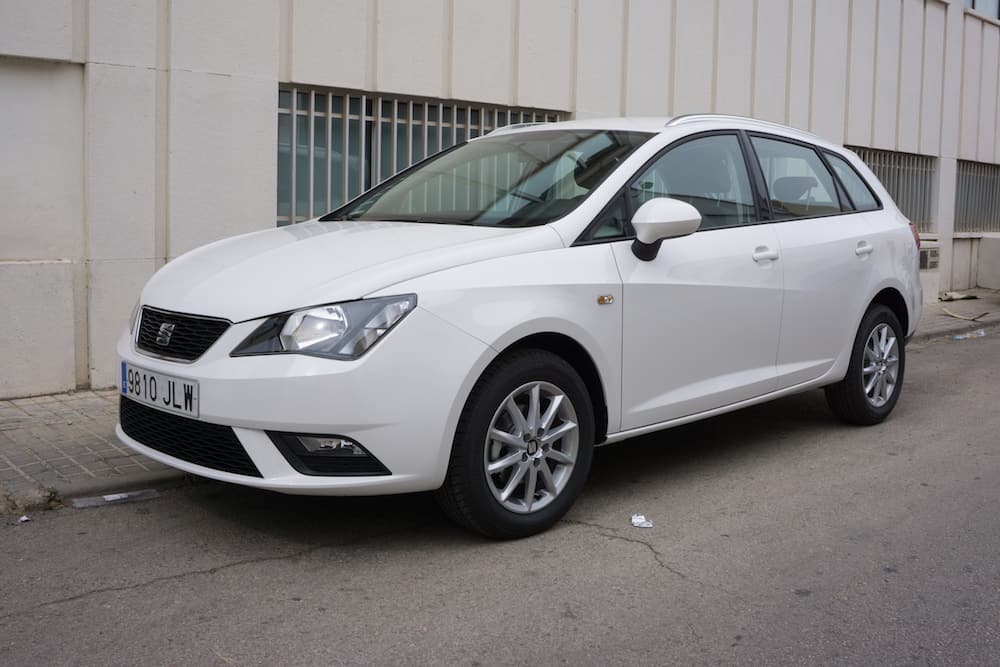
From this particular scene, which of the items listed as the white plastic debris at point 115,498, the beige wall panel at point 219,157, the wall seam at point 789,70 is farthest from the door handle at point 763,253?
the wall seam at point 789,70

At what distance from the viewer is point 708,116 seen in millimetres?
5727

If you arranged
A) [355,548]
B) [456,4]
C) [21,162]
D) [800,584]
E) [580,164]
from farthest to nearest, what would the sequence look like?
[456,4] < [21,162] < [580,164] < [355,548] < [800,584]

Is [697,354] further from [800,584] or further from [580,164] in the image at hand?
[800,584]

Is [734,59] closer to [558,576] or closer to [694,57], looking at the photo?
[694,57]

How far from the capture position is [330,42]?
8.20 m

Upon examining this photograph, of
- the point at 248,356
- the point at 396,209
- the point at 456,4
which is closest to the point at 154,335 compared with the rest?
the point at 248,356

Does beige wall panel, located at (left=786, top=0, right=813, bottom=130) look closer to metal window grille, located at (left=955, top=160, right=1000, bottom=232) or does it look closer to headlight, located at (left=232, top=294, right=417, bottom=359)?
metal window grille, located at (left=955, top=160, right=1000, bottom=232)

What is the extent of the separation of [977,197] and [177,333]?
50.9 ft

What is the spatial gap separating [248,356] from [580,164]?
187 cm

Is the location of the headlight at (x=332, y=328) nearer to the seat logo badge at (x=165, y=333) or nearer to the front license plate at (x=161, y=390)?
the front license plate at (x=161, y=390)

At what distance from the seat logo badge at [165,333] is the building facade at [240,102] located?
295 cm

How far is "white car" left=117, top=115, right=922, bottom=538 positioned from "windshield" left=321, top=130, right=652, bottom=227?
0.6 inches

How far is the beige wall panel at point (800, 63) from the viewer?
42.2 ft

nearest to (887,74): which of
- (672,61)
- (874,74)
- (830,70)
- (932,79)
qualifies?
(874,74)
